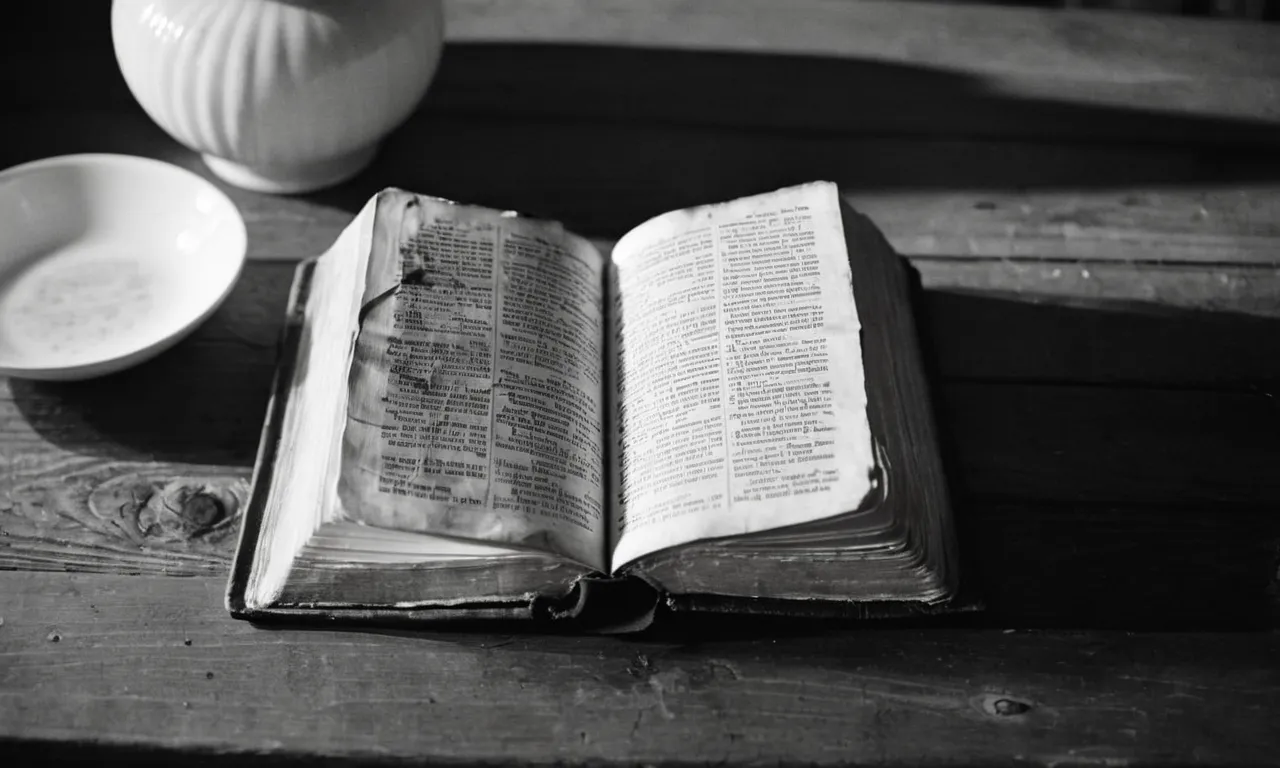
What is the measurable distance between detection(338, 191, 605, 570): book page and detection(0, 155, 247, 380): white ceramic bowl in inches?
5.1

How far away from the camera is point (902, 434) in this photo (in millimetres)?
623

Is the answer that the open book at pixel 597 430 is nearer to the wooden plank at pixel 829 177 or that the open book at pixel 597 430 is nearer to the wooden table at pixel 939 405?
the wooden table at pixel 939 405

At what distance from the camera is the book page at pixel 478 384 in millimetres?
566

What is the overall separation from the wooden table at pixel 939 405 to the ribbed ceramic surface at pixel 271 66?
0.08 m

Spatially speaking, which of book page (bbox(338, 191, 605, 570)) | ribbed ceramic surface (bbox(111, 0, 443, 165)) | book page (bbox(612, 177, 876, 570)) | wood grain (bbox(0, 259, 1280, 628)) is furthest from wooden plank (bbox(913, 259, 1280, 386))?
ribbed ceramic surface (bbox(111, 0, 443, 165))

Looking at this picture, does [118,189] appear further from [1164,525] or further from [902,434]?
[1164,525]

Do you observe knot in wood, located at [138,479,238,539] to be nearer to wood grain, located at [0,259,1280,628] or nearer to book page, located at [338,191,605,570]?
wood grain, located at [0,259,1280,628]

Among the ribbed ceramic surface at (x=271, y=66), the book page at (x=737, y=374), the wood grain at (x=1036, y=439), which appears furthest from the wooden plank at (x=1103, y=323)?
the ribbed ceramic surface at (x=271, y=66)

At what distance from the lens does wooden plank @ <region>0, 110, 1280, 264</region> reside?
813 millimetres

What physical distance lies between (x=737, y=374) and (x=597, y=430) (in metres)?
0.09

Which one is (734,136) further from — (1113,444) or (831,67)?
(1113,444)

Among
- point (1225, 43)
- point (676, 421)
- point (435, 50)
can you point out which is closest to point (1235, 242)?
point (1225, 43)

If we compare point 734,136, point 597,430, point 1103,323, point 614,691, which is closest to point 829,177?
point 734,136

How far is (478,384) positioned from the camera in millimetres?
617
